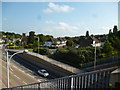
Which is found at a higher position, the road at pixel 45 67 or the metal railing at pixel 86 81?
the metal railing at pixel 86 81

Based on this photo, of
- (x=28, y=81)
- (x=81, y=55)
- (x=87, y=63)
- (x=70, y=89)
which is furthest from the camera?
(x=81, y=55)

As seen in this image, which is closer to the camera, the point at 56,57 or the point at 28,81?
the point at 28,81

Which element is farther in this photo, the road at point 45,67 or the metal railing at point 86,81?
the road at point 45,67

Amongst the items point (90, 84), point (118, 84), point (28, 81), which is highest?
point (118, 84)

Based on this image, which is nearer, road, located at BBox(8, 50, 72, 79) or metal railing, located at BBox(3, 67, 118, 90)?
metal railing, located at BBox(3, 67, 118, 90)

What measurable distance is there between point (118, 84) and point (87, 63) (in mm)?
15438

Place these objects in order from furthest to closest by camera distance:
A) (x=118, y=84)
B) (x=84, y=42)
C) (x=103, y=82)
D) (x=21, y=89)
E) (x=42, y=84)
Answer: (x=84, y=42) → (x=21, y=89) → (x=42, y=84) → (x=103, y=82) → (x=118, y=84)

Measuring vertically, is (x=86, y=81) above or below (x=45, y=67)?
above

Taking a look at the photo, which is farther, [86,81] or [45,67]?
[45,67]

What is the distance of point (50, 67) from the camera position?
62.3 feet

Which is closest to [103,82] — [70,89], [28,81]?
[70,89]

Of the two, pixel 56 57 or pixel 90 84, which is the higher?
pixel 90 84

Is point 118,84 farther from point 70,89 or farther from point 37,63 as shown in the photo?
point 37,63

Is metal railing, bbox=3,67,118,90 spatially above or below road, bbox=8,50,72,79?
above
